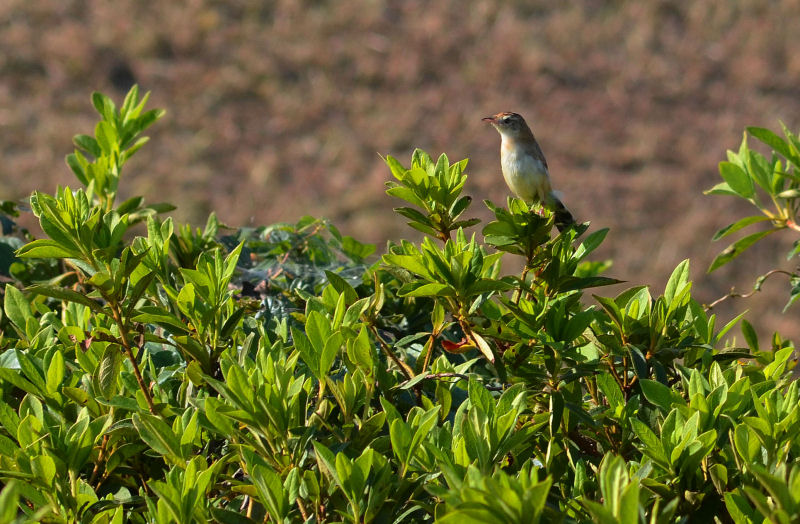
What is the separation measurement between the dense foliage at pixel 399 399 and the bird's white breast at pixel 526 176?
1.59 m

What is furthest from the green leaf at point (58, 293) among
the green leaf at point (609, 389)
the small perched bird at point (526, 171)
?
the small perched bird at point (526, 171)

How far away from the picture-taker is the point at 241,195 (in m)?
10.3

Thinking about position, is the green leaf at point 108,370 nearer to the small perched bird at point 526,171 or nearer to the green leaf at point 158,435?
the green leaf at point 158,435

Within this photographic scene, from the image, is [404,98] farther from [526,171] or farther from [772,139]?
[772,139]

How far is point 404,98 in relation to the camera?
11.6 metres

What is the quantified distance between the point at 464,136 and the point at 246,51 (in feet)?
9.72

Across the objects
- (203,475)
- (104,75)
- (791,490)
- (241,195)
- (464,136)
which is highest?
(104,75)

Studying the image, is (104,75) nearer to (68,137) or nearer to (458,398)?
(68,137)

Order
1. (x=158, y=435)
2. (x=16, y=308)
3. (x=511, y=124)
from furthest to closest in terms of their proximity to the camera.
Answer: (x=511, y=124) < (x=16, y=308) < (x=158, y=435)

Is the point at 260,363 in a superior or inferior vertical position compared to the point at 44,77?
inferior

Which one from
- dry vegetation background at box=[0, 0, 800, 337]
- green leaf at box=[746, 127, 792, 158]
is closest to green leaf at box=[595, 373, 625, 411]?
green leaf at box=[746, 127, 792, 158]

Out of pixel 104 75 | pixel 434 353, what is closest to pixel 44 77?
pixel 104 75

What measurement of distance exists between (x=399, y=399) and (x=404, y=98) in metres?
9.90

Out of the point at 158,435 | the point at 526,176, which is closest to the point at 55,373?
the point at 158,435
